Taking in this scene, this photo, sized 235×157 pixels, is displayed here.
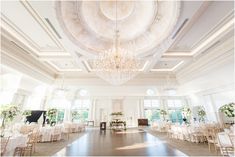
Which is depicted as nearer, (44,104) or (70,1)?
(70,1)

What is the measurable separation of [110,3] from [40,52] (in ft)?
17.7

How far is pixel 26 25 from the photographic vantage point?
5.87m

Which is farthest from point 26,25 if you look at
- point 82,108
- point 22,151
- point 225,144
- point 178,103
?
point 178,103

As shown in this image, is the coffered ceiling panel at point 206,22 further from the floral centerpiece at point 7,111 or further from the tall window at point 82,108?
the tall window at point 82,108

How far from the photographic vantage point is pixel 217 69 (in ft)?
25.6

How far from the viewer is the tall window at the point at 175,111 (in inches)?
596

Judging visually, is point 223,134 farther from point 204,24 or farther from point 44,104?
point 44,104

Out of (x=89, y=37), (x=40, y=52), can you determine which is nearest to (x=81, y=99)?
(x=40, y=52)

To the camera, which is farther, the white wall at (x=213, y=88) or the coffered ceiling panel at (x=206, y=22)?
the white wall at (x=213, y=88)

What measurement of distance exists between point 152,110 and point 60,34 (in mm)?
12901

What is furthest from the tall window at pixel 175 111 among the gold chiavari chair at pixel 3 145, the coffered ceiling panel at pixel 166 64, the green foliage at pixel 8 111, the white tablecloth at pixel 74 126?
the gold chiavari chair at pixel 3 145

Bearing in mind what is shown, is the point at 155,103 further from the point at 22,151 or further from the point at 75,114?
the point at 22,151

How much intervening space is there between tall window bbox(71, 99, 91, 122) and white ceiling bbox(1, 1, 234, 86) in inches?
242

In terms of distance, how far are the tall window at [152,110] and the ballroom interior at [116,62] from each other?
3365 mm
